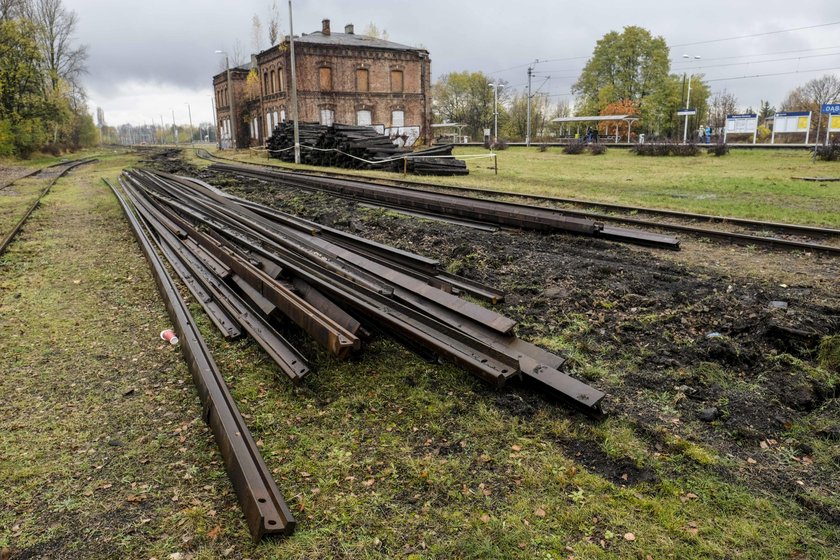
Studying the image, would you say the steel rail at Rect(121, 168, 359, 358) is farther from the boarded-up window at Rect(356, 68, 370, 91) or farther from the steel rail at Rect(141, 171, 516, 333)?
the boarded-up window at Rect(356, 68, 370, 91)

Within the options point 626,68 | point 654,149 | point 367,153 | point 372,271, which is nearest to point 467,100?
point 626,68

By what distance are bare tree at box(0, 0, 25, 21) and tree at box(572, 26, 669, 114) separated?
54261 mm

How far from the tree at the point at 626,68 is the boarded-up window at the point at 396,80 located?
2824cm

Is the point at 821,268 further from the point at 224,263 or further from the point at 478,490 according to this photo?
the point at 224,263

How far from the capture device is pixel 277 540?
2986mm

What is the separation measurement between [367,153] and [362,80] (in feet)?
67.6

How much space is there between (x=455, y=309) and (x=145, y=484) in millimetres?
2844

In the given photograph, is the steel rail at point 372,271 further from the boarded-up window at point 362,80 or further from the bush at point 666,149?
the boarded-up window at point 362,80

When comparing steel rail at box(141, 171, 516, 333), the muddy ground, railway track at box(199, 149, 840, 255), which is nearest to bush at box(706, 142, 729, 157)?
railway track at box(199, 149, 840, 255)

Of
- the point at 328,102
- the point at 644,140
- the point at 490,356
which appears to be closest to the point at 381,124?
the point at 328,102

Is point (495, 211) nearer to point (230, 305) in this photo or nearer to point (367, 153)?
point (230, 305)

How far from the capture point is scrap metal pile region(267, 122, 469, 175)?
838 inches

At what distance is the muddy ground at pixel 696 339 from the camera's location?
369cm

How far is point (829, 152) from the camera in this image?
80.0 feet
